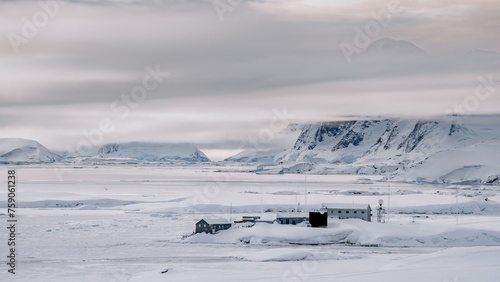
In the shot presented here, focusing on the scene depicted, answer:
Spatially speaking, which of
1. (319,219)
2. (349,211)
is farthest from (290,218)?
(349,211)

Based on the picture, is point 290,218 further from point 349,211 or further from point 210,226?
point 210,226

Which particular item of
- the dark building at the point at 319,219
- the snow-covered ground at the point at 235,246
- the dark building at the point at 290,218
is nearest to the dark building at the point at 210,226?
the snow-covered ground at the point at 235,246

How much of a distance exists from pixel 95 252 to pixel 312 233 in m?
17.4

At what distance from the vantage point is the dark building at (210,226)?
59.3 m

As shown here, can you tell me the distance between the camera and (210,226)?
196ft

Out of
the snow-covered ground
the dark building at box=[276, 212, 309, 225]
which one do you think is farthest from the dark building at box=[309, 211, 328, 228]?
the dark building at box=[276, 212, 309, 225]

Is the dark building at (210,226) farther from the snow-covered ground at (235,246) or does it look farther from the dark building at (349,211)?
the dark building at (349,211)

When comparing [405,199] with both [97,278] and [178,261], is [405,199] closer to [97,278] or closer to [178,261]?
[178,261]

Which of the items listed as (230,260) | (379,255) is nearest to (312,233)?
(379,255)

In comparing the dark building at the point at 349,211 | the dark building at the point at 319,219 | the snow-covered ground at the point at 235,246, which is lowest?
the snow-covered ground at the point at 235,246

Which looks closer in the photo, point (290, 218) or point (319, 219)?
point (319, 219)

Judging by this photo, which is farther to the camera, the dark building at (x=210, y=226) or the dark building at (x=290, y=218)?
the dark building at (x=290, y=218)

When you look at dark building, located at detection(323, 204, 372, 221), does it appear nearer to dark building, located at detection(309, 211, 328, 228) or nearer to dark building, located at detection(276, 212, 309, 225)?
dark building, located at detection(276, 212, 309, 225)

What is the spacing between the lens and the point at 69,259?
44531 millimetres
